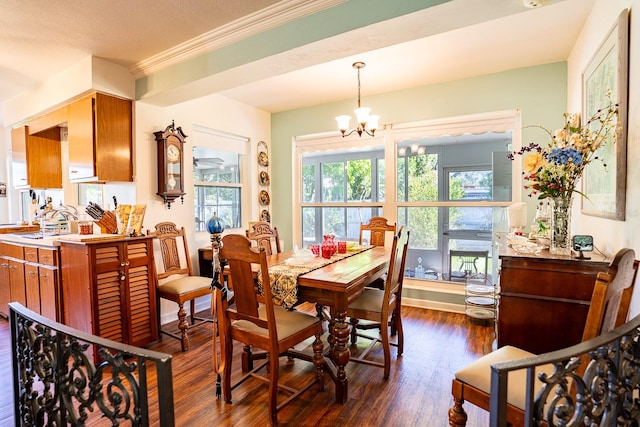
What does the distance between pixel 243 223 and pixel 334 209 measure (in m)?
1.32

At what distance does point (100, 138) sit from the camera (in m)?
3.04

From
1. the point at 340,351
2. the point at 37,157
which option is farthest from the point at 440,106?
the point at 37,157

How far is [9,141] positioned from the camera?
4629 mm

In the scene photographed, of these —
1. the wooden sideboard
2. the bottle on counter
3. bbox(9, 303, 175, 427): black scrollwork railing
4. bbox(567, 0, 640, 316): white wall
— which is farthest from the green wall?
bbox(9, 303, 175, 427): black scrollwork railing

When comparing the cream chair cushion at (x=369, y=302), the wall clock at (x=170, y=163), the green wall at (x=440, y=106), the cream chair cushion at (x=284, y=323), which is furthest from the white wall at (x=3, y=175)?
the cream chair cushion at (x=369, y=302)

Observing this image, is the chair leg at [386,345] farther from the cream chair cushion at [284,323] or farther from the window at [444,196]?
the window at [444,196]

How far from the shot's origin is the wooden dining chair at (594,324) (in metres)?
1.14

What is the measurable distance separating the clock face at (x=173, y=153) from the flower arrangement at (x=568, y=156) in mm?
3195

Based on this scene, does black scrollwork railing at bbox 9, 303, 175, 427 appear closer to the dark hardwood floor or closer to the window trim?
the dark hardwood floor

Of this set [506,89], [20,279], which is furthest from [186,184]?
[506,89]

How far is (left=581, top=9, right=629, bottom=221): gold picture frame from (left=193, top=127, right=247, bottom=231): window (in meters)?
3.75

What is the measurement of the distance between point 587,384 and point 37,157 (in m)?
5.39

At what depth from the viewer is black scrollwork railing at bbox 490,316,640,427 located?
0.88 metres

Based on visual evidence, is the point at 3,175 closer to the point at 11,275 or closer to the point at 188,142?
the point at 11,275
